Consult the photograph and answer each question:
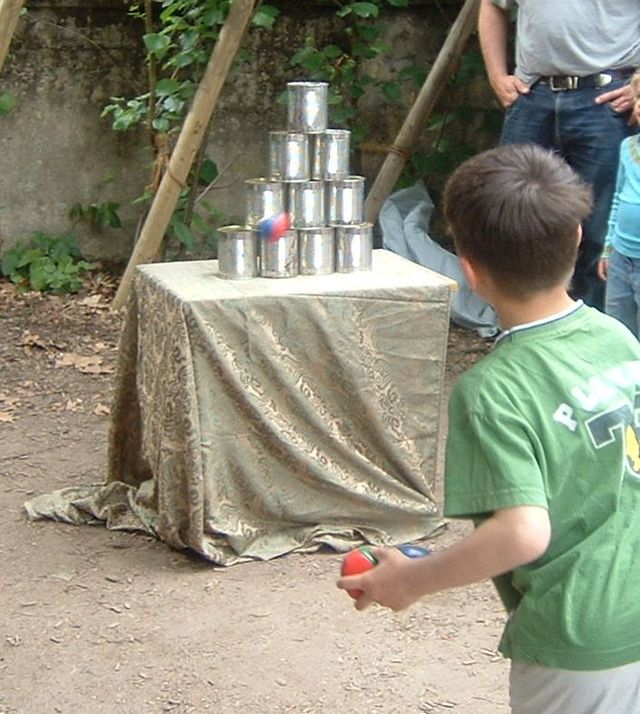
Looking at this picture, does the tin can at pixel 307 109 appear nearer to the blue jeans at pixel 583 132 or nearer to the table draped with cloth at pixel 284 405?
the table draped with cloth at pixel 284 405

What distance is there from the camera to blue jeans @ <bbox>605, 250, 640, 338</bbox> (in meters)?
4.17

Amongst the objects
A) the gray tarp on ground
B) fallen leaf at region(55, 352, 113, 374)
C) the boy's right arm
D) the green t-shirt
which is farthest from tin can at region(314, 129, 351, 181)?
the green t-shirt

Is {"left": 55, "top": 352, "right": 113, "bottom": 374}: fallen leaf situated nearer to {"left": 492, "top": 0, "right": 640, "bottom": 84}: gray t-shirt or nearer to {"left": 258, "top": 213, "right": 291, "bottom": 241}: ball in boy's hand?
{"left": 258, "top": 213, "right": 291, "bottom": 241}: ball in boy's hand

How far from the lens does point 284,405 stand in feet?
12.6

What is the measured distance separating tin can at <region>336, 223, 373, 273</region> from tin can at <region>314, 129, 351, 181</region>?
192 millimetres

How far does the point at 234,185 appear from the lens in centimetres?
718

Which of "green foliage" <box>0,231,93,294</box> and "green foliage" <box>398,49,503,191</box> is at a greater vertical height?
"green foliage" <box>398,49,503,191</box>

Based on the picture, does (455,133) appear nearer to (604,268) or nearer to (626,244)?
(604,268)

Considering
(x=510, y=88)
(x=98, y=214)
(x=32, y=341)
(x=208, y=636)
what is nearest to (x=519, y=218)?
(x=208, y=636)

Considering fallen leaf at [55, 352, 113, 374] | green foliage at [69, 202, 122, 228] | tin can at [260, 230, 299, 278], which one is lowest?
fallen leaf at [55, 352, 113, 374]

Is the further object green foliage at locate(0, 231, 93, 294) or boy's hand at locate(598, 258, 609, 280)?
green foliage at locate(0, 231, 93, 294)

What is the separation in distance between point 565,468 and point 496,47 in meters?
3.72

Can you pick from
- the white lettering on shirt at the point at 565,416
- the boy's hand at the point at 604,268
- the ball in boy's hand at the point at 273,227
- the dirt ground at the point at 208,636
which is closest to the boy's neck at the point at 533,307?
the white lettering on shirt at the point at 565,416

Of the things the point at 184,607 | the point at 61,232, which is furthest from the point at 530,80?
the point at 61,232
